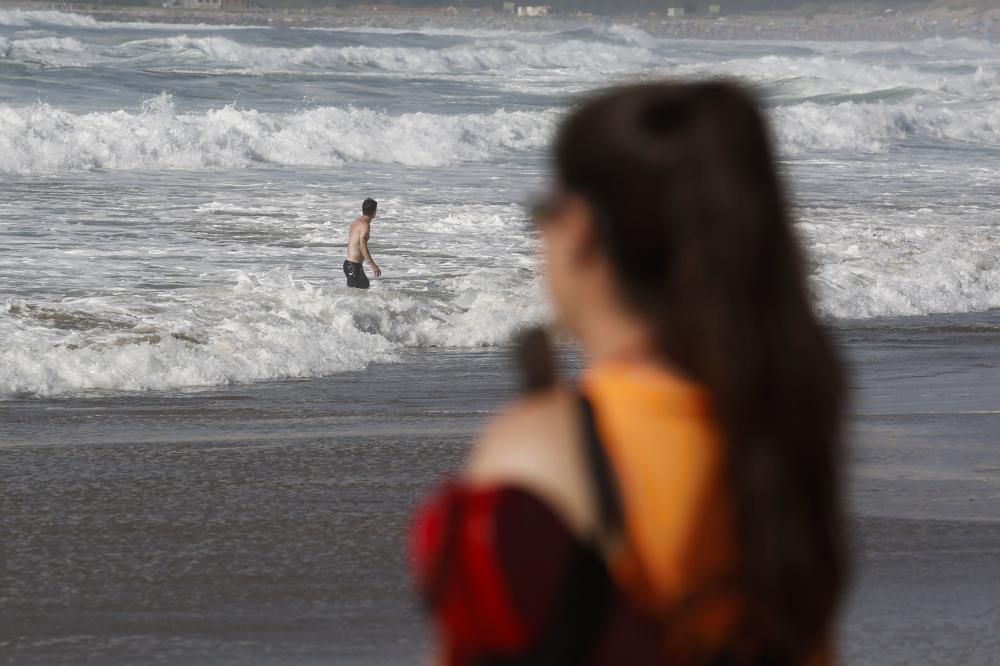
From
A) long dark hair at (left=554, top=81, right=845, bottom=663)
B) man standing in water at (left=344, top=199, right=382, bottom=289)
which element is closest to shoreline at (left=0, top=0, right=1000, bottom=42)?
man standing in water at (left=344, top=199, right=382, bottom=289)

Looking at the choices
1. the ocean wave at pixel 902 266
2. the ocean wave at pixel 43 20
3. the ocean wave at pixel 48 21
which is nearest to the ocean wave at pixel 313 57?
the ocean wave at pixel 48 21

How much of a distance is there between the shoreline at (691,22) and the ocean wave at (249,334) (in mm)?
94396

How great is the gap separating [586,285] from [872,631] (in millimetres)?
4351

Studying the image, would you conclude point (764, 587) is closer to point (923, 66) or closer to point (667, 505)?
point (667, 505)

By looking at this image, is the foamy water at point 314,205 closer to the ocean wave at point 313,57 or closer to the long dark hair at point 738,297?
the ocean wave at point 313,57

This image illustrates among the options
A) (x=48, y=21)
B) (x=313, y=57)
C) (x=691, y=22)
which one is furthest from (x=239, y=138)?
(x=691, y=22)

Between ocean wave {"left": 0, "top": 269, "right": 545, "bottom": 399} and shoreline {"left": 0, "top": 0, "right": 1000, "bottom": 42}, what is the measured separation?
94396 mm

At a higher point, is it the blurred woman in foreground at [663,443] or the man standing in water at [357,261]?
the blurred woman in foreground at [663,443]

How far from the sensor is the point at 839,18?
14112 cm

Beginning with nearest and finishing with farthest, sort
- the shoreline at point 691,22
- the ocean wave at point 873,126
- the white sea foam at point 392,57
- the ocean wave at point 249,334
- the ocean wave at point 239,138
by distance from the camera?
the ocean wave at point 249,334
the ocean wave at point 239,138
the ocean wave at point 873,126
the white sea foam at point 392,57
the shoreline at point 691,22

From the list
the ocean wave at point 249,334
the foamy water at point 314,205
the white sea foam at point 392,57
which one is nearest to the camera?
the ocean wave at point 249,334

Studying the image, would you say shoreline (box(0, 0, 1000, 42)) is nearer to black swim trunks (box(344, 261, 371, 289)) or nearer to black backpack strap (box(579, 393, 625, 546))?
black swim trunks (box(344, 261, 371, 289))

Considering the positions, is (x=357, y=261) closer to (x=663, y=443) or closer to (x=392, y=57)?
(x=663, y=443)

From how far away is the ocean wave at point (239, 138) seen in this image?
29484 millimetres
